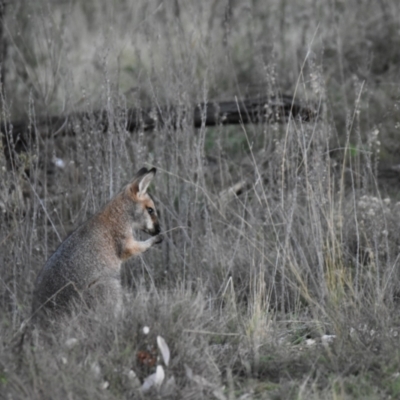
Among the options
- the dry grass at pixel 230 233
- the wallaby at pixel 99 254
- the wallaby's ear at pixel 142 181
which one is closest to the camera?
the dry grass at pixel 230 233

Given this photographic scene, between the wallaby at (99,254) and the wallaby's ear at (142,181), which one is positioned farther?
the wallaby's ear at (142,181)

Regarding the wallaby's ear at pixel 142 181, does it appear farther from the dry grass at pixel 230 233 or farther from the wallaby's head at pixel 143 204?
the dry grass at pixel 230 233

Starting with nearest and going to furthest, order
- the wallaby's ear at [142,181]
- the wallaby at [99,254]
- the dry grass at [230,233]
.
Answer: the dry grass at [230,233]
the wallaby at [99,254]
the wallaby's ear at [142,181]

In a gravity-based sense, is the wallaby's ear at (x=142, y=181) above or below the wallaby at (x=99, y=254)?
above

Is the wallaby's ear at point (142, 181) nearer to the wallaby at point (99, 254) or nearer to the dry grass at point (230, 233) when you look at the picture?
the wallaby at point (99, 254)

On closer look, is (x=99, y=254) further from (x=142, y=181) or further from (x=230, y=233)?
(x=230, y=233)

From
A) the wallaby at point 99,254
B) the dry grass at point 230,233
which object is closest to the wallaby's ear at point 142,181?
the wallaby at point 99,254

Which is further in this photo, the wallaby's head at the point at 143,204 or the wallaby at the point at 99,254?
the wallaby's head at the point at 143,204

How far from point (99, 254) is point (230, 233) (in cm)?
155

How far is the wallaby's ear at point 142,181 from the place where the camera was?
252 inches

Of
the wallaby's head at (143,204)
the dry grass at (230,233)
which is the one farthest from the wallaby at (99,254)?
the dry grass at (230,233)

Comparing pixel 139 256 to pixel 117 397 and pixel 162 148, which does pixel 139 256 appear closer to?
pixel 162 148

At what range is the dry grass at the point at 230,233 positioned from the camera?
470cm

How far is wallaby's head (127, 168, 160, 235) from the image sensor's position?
6457 millimetres
